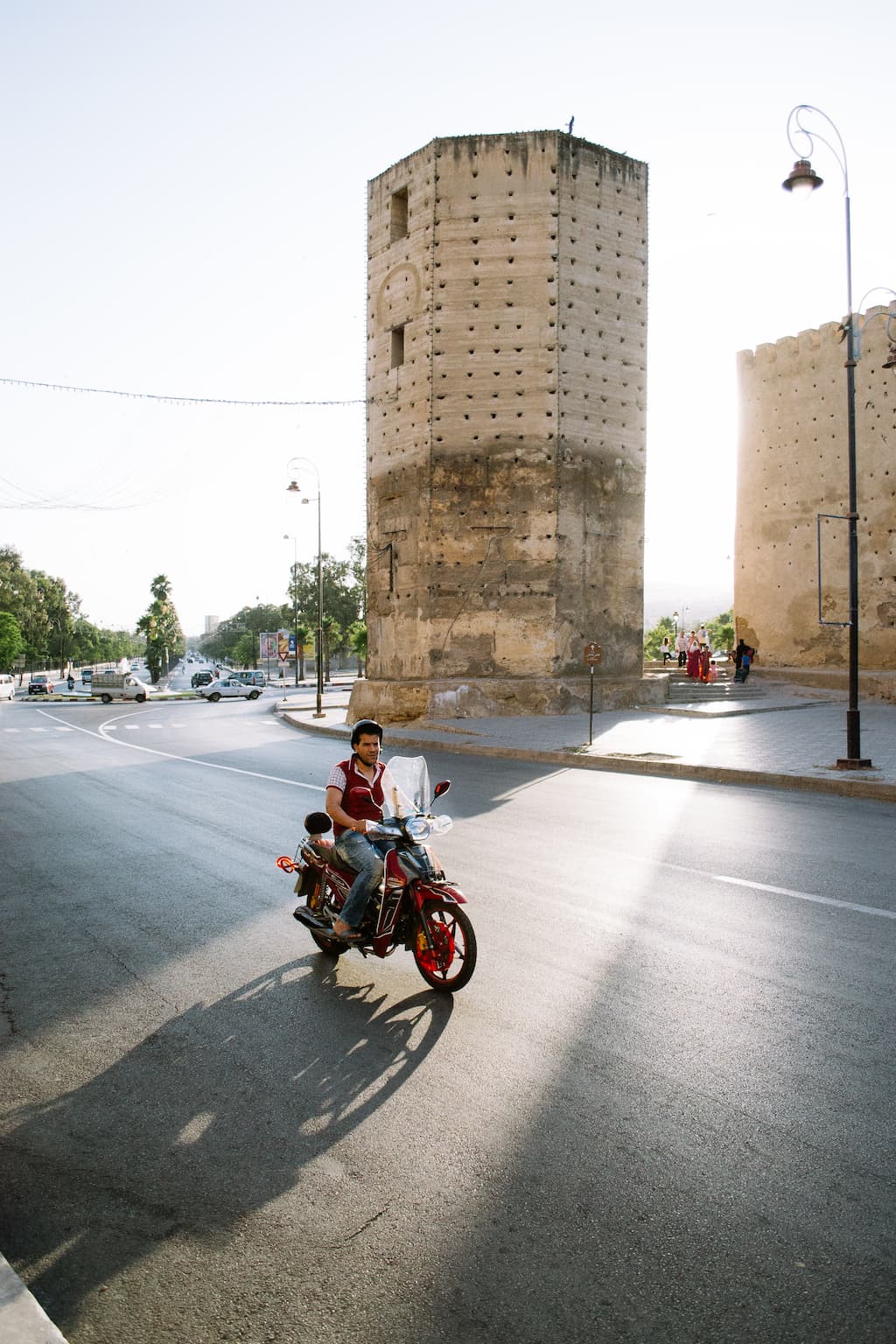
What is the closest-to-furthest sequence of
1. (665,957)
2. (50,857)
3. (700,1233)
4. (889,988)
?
(700,1233) → (889,988) → (665,957) → (50,857)

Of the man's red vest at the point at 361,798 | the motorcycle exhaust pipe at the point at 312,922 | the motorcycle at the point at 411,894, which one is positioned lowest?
the motorcycle exhaust pipe at the point at 312,922

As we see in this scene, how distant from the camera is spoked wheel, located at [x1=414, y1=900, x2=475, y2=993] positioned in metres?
4.91

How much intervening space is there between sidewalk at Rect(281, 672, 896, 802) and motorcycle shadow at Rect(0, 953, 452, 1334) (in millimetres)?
9455

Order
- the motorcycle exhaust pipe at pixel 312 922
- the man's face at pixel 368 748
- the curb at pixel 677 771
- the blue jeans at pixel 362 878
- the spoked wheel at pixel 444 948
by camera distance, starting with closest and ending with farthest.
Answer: the spoked wheel at pixel 444 948
the blue jeans at pixel 362 878
the man's face at pixel 368 748
the motorcycle exhaust pipe at pixel 312 922
the curb at pixel 677 771

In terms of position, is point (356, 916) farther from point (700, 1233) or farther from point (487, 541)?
point (487, 541)

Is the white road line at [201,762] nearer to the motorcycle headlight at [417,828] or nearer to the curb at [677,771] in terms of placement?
the curb at [677,771]

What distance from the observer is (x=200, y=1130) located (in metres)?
3.54

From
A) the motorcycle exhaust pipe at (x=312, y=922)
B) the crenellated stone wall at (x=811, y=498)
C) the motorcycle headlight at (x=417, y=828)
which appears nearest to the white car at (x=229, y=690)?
the crenellated stone wall at (x=811, y=498)

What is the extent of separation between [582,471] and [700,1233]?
24.2m

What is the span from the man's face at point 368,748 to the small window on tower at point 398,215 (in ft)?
84.3

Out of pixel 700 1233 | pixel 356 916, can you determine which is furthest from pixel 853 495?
pixel 700 1233

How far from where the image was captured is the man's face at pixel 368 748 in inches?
213

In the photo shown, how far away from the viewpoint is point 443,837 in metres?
9.25

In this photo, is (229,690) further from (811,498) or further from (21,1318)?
(21,1318)
